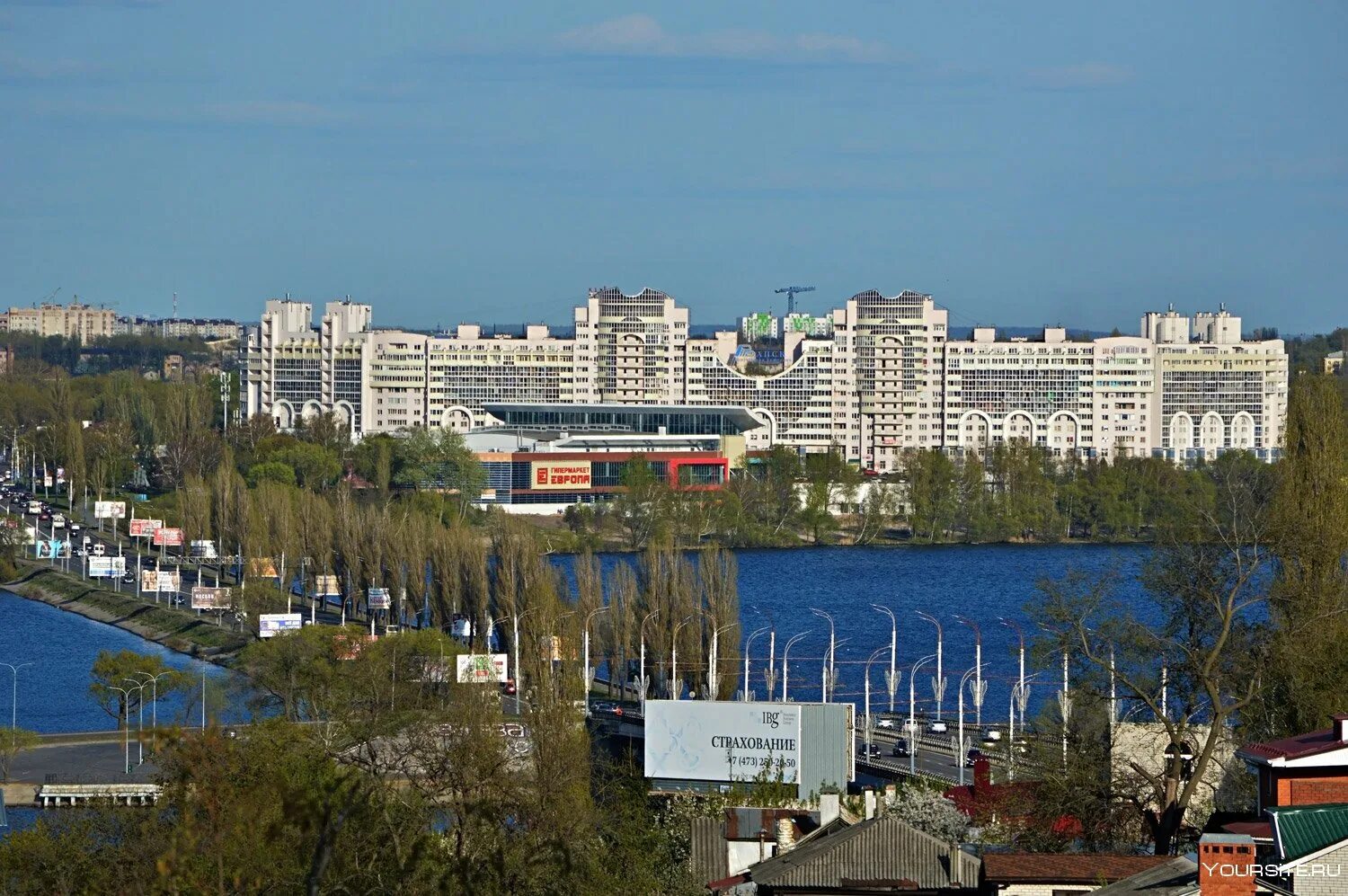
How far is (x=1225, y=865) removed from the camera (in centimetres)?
837

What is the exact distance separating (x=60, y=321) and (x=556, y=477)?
10528cm

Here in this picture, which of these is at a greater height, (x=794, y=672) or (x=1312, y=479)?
(x=1312, y=479)

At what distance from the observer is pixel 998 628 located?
42.4 metres

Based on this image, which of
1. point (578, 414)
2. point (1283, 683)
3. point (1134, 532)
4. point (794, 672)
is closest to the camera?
point (1283, 683)

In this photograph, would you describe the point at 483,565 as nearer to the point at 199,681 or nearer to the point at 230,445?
the point at 199,681

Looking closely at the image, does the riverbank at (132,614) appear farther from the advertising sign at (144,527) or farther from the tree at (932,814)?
the tree at (932,814)

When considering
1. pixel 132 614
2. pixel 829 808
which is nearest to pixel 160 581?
pixel 132 614

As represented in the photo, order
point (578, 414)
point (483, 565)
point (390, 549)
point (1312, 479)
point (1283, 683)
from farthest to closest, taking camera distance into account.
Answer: point (578, 414) < point (390, 549) < point (483, 565) < point (1312, 479) < point (1283, 683)

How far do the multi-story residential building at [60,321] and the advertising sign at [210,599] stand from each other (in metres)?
120

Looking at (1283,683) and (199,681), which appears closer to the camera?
(1283,683)

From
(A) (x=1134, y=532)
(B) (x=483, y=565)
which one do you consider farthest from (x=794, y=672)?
(A) (x=1134, y=532)

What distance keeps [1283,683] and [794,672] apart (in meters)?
19.9

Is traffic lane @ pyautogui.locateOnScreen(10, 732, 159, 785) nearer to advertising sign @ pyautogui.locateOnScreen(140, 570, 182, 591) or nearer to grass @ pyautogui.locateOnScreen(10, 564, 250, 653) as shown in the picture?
grass @ pyautogui.locateOnScreen(10, 564, 250, 653)

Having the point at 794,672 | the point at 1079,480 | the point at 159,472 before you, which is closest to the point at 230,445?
the point at 159,472
